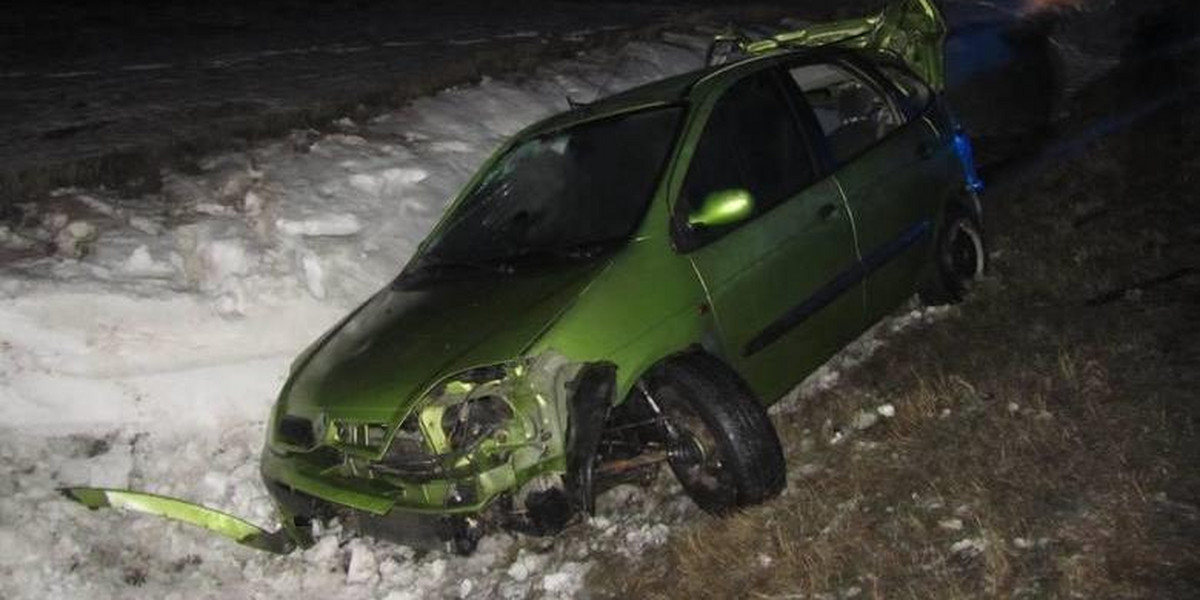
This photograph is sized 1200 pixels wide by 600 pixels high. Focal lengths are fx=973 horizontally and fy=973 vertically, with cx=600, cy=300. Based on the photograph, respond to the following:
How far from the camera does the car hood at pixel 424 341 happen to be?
3547 mm

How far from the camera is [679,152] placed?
418 cm

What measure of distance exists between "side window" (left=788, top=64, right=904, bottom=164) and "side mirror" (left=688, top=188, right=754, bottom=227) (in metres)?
0.97

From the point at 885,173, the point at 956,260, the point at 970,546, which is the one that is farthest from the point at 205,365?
the point at 956,260

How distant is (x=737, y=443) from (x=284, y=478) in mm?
1830

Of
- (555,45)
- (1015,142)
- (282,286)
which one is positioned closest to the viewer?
(282,286)

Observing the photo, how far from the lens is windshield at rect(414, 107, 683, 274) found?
4.13m

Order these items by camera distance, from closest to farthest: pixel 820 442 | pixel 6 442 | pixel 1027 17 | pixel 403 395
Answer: pixel 403 395
pixel 820 442
pixel 6 442
pixel 1027 17

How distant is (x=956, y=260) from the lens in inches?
221

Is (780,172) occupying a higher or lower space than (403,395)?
higher

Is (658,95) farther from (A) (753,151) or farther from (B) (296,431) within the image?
(B) (296,431)

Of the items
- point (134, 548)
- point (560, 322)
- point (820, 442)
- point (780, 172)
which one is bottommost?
point (134, 548)

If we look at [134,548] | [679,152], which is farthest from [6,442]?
[679,152]

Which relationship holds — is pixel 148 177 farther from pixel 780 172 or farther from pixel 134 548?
pixel 780 172

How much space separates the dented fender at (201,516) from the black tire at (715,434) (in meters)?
1.68
